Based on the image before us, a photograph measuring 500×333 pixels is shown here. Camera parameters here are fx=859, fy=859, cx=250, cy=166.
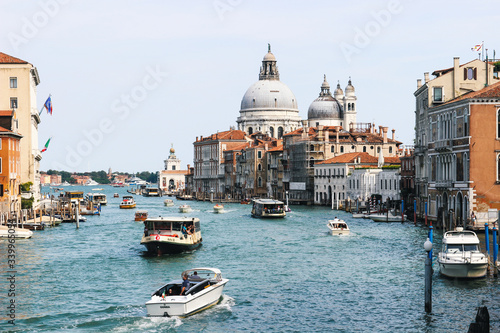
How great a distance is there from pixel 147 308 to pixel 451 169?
26.7 m

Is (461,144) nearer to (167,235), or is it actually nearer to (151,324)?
(167,235)

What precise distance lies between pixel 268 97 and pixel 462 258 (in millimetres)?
123280

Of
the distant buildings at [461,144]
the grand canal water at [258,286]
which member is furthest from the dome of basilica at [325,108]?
the grand canal water at [258,286]

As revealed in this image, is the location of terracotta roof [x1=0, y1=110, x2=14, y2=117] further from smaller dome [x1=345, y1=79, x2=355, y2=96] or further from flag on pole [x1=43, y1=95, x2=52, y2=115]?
smaller dome [x1=345, y1=79, x2=355, y2=96]

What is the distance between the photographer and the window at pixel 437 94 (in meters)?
49.1

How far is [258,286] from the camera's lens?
2830 cm

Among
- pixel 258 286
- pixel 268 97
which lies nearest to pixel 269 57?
pixel 268 97

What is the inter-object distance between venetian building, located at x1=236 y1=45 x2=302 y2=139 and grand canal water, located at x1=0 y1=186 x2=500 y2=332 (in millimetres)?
103658

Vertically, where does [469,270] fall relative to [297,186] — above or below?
below

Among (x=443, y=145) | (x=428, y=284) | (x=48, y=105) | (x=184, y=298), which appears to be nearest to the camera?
(x=184, y=298)

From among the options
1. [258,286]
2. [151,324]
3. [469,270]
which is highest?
[469,270]

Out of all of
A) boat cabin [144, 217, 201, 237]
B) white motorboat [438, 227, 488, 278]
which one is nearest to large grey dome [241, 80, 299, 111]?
boat cabin [144, 217, 201, 237]

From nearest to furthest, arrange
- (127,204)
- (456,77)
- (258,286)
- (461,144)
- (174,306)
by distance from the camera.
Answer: (174,306), (258,286), (461,144), (456,77), (127,204)

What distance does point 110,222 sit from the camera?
2457 inches
